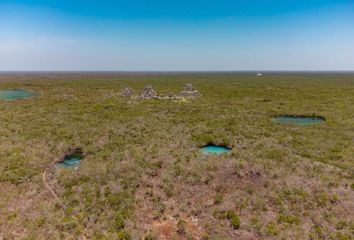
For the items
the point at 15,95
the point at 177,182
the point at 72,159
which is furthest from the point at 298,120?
the point at 15,95

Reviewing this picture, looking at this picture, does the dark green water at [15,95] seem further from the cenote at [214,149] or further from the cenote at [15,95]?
the cenote at [214,149]

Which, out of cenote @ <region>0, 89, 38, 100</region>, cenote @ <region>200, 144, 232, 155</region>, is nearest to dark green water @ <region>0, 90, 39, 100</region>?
cenote @ <region>0, 89, 38, 100</region>

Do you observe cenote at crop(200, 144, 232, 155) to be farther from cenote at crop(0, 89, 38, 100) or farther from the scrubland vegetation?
cenote at crop(0, 89, 38, 100)

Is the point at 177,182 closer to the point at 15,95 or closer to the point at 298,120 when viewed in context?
the point at 298,120

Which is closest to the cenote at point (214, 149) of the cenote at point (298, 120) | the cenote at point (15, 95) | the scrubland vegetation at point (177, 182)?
the scrubland vegetation at point (177, 182)

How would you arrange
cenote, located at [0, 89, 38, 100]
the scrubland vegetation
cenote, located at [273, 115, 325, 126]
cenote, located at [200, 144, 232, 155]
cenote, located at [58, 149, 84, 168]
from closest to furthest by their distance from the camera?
the scrubland vegetation, cenote, located at [58, 149, 84, 168], cenote, located at [200, 144, 232, 155], cenote, located at [273, 115, 325, 126], cenote, located at [0, 89, 38, 100]

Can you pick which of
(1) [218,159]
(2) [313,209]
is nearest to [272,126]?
(1) [218,159]
